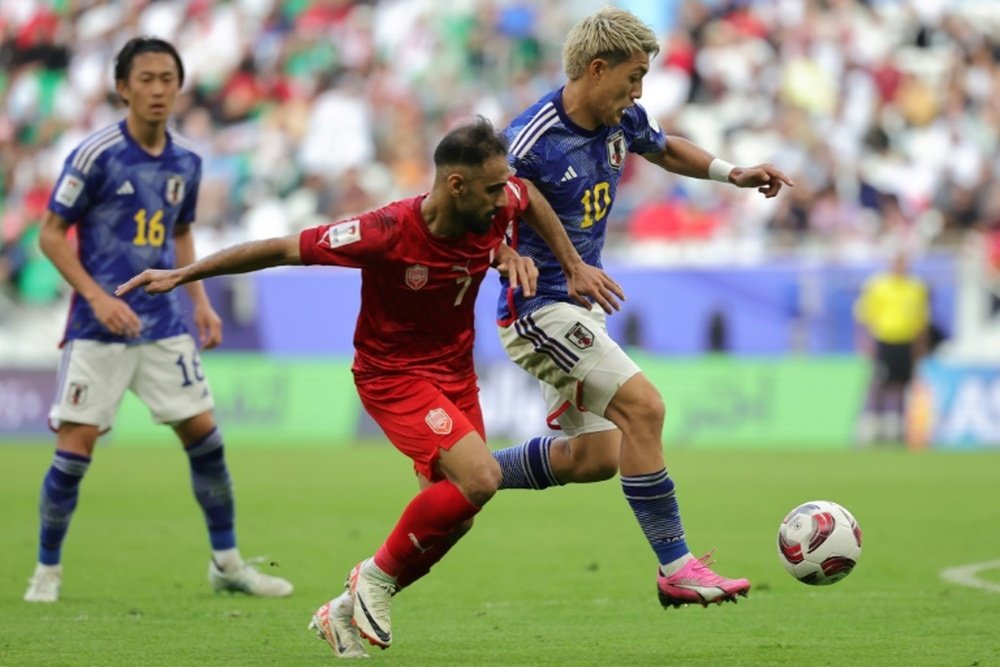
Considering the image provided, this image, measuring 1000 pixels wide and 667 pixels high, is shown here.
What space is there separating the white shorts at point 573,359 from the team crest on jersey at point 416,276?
100 centimetres

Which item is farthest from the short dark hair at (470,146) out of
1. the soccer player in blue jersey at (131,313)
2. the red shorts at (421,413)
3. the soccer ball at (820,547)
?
the soccer player in blue jersey at (131,313)

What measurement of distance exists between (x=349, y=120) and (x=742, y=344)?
8004 mm

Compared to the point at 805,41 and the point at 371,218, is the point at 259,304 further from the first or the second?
the point at 371,218

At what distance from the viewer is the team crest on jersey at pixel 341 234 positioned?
661cm

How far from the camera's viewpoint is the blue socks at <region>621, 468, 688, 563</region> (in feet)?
23.9

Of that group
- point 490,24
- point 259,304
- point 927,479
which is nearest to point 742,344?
point 927,479

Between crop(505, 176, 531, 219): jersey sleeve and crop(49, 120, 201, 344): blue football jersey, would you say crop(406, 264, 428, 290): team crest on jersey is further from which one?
crop(49, 120, 201, 344): blue football jersey

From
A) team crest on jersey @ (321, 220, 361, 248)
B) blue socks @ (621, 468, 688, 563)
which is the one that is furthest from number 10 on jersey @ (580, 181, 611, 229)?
team crest on jersey @ (321, 220, 361, 248)

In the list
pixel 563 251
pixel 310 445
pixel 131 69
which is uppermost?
pixel 131 69

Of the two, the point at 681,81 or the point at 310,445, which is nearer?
the point at 310,445

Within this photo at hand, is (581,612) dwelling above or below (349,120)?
below

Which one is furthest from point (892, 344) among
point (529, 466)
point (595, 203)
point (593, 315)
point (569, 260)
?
point (569, 260)

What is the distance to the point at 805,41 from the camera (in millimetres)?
23875

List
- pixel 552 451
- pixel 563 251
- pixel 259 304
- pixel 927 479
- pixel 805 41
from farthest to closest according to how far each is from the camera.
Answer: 1. pixel 805 41
2. pixel 259 304
3. pixel 927 479
4. pixel 552 451
5. pixel 563 251
